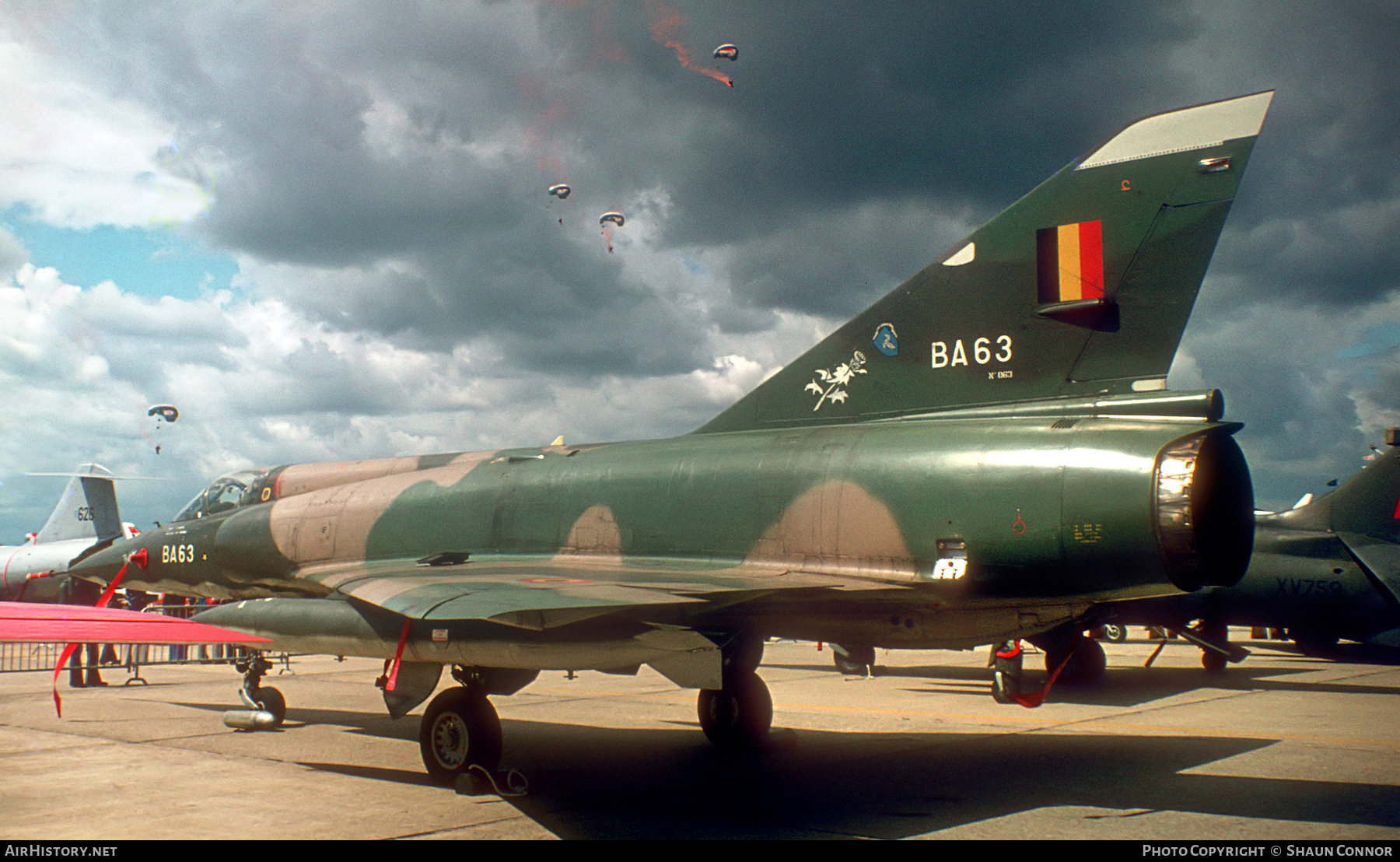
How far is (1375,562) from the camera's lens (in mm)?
15211

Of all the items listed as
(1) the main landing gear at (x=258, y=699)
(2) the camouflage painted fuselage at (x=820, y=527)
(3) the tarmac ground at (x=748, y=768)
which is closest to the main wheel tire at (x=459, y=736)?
(3) the tarmac ground at (x=748, y=768)

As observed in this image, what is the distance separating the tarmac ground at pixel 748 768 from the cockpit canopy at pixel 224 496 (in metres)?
2.55

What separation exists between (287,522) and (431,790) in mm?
4736

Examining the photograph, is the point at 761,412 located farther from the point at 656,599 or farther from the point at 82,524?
the point at 82,524

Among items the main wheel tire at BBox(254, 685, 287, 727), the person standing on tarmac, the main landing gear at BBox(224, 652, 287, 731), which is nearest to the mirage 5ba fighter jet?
the main landing gear at BBox(224, 652, 287, 731)

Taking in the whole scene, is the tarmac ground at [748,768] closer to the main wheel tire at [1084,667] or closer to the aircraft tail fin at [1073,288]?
the main wheel tire at [1084,667]

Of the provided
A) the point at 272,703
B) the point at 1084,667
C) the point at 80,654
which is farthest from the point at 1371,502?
the point at 80,654

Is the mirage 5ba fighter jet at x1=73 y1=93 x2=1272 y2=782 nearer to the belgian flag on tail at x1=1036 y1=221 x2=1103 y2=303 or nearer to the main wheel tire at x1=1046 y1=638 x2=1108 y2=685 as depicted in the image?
the belgian flag on tail at x1=1036 y1=221 x2=1103 y2=303

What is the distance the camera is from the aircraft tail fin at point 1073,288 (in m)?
6.93

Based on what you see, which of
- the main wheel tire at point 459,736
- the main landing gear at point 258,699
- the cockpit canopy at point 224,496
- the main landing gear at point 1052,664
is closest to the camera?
the main wheel tire at point 459,736

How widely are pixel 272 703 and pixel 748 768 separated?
5903 mm

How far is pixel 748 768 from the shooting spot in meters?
8.31

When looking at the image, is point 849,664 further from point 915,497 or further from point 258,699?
point 915,497
